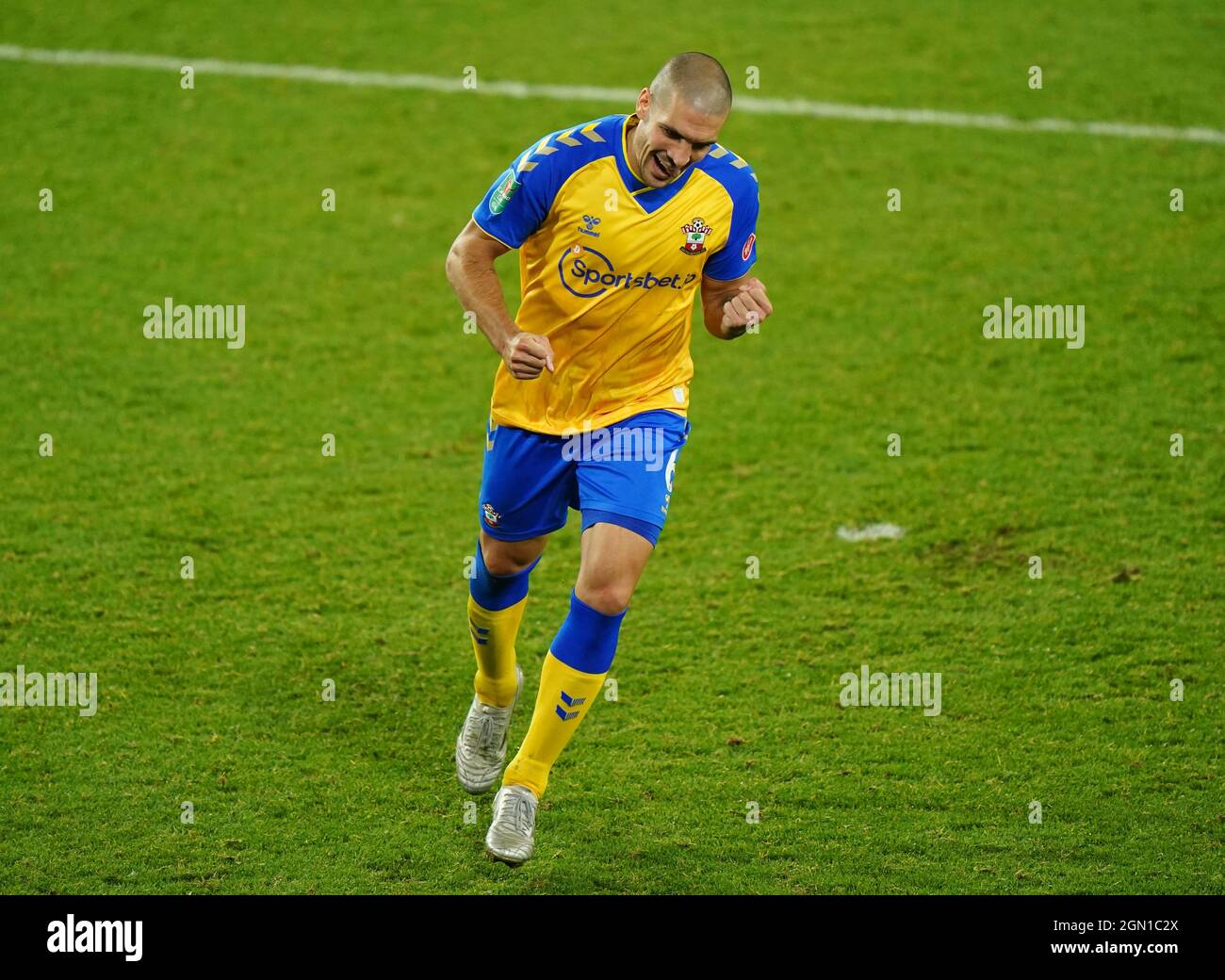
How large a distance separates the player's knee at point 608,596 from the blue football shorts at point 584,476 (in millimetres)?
181

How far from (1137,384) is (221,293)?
17.3 ft

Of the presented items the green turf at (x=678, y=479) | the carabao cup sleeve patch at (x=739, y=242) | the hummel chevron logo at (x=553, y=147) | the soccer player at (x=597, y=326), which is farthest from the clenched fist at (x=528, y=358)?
the green turf at (x=678, y=479)

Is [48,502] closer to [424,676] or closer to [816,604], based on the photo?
[424,676]

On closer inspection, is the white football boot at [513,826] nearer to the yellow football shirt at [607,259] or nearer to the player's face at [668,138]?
the yellow football shirt at [607,259]

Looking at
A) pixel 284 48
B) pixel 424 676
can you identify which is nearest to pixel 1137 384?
pixel 424 676

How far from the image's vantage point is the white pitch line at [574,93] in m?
10.6

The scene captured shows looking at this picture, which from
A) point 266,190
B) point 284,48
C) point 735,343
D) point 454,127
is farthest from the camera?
point 284,48

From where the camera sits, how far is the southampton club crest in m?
4.48

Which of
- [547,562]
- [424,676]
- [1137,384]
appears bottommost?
[424,676]

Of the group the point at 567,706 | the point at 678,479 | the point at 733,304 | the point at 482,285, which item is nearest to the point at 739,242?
the point at 733,304

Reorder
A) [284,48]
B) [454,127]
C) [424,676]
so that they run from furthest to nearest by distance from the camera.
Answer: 1. [284,48]
2. [454,127]
3. [424,676]

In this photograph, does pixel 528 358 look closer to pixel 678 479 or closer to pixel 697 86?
pixel 697 86

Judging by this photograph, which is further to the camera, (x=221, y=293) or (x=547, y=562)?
(x=221, y=293)

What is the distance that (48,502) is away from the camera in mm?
6793
